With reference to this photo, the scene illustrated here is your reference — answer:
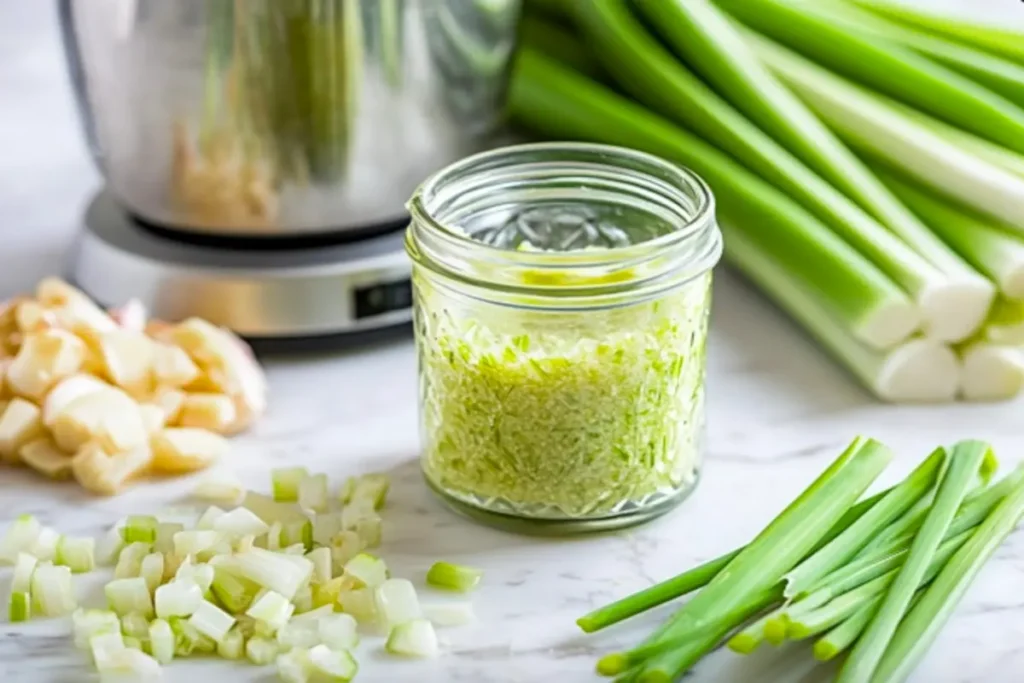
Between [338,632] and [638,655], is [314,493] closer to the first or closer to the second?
[338,632]

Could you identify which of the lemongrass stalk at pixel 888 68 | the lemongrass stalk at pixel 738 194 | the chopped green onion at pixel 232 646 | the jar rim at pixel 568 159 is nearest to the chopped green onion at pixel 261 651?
the chopped green onion at pixel 232 646

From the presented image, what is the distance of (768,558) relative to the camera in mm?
741

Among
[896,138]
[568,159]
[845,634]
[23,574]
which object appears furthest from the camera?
[896,138]

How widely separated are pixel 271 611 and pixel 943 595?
1.12 feet

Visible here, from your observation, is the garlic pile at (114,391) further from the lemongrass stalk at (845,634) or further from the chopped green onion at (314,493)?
the lemongrass stalk at (845,634)

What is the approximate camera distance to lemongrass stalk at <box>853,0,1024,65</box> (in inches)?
46.1

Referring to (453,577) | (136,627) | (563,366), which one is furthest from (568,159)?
(136,627)

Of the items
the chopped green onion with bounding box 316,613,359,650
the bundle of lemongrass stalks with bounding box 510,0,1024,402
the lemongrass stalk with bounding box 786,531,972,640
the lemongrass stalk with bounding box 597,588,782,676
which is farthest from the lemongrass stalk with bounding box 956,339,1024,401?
the chopped green onion with bounding box 316,613,359,650

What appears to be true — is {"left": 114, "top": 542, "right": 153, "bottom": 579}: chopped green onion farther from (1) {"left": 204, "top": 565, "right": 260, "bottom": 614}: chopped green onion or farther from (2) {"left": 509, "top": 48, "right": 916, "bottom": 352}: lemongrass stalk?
(2) {"left": 509, "top": 48, "right": 916, "bottom": 352}: lemongrass stalk

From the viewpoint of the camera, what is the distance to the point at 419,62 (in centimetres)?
98

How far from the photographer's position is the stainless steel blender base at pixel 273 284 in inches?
40.0

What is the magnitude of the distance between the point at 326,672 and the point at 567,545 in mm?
180

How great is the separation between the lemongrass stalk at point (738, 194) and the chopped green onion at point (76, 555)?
1.70 feet

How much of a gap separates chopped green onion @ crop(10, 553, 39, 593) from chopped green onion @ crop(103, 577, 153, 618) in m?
0.05
